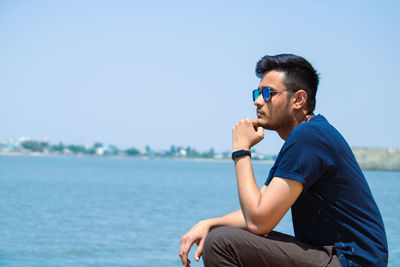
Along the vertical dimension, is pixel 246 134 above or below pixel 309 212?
above

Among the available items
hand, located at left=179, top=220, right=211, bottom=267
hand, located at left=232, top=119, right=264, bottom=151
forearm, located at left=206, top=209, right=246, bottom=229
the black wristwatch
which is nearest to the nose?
hand, located at left=232, top=119, right=264, bottom=151

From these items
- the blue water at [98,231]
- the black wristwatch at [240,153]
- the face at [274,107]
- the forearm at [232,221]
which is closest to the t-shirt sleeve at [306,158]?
the black wristwatch at [240,153]

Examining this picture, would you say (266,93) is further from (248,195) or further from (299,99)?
(248,195)

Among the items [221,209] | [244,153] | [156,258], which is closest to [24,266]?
[156,258]

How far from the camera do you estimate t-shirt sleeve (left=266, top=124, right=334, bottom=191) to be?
2.80 meters

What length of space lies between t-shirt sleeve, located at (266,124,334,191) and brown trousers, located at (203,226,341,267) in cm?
34

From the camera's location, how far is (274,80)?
3.24 metres

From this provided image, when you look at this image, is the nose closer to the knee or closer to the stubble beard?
the stubble beard

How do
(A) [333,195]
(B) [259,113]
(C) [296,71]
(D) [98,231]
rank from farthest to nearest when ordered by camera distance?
(D) [98,231]
(B) [259,113]
(C) [296,71]
(A) [333,195]

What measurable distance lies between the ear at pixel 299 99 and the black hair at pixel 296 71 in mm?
34

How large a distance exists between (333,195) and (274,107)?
0.64 meters

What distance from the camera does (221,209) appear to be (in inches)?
1265

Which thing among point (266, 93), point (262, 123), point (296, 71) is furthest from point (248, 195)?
point (296, 71)

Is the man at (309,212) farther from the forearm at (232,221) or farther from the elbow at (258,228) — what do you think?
the forearm at (232,221)
